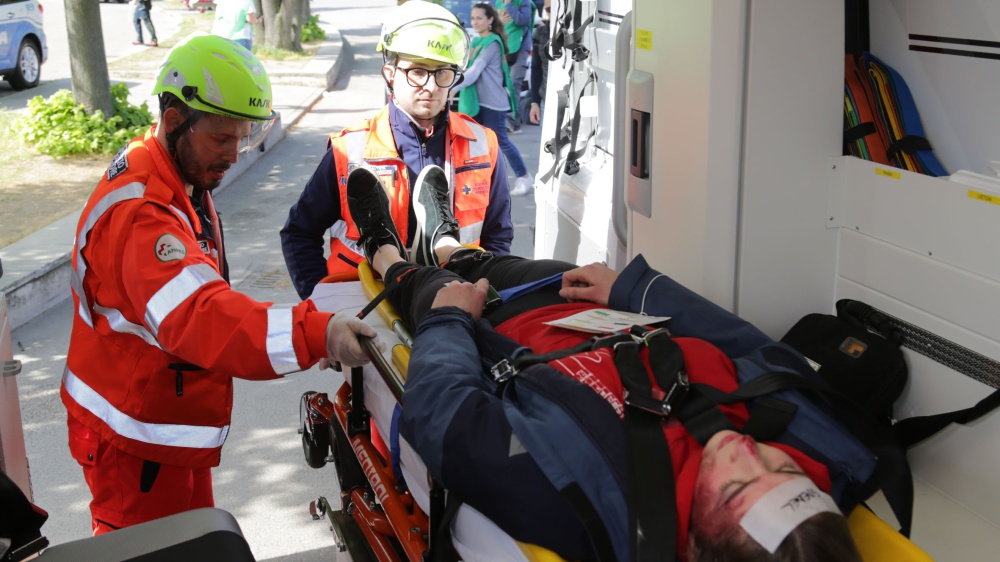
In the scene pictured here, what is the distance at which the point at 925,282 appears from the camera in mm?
2500

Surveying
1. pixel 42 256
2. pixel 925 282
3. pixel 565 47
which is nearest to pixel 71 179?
pixel 42 256

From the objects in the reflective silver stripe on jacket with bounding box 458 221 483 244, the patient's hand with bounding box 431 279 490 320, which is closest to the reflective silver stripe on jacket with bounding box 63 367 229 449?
the patient's hand with bounding box 431 279 490 320

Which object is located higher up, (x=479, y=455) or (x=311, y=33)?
(x=311, y=33)

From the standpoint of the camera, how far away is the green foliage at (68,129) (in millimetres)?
9109

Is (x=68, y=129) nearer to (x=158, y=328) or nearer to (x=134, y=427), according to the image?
(x=134, y=427)

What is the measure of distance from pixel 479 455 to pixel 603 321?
0.71m

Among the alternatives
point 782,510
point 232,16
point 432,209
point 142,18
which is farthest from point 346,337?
point 142,18

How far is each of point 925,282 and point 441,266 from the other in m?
1.70

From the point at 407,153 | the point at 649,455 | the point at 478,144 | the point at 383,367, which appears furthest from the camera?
the point at 478,144

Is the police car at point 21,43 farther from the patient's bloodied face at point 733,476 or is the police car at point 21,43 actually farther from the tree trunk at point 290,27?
the patient's bloodied face at point 733,476

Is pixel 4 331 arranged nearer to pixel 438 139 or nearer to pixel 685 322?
pixel 438 139

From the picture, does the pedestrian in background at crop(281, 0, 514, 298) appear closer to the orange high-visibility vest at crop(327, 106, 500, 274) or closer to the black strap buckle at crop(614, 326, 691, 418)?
the orange high-visibility vest at crop(327, 106, 500, 274)

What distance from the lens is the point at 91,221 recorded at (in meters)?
2.46

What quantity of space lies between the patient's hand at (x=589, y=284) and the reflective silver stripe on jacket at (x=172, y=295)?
1.15m
